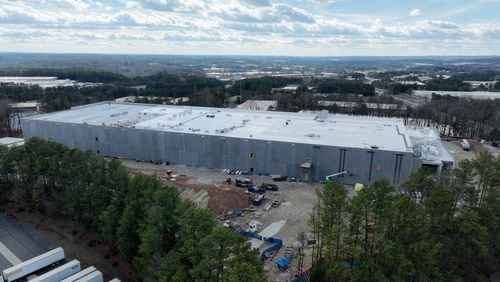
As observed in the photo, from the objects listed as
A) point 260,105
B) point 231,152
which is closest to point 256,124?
point 231,152

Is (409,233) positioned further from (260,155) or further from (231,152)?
(231,152)

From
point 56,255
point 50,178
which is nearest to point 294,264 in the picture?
point 56,255

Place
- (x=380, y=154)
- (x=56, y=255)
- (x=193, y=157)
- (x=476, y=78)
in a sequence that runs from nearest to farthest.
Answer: (x=56, y=255), (x=380, y=154), (x=193, y=157), (x=476, y=78)

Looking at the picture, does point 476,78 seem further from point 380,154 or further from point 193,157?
point 193,157

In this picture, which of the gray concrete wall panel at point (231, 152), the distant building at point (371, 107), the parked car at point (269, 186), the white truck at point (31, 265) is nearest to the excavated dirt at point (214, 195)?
the parked car at point (269, 186)

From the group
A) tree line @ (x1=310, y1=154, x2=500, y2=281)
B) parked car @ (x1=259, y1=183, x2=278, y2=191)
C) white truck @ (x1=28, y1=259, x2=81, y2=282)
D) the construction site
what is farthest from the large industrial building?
white truck @ (x1=28, y1=259, x2=81, y2=282)

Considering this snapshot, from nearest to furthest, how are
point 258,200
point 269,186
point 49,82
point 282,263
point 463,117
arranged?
1. point 282,263
2. point 258,200
3. point 269,186
4. point 463,117
5. point 49,82
